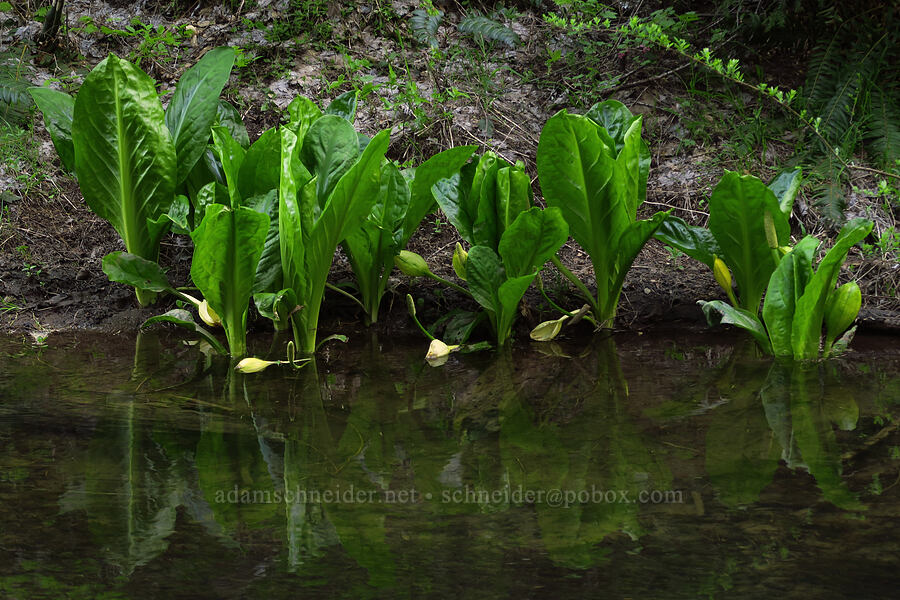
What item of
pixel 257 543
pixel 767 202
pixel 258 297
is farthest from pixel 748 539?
pixel 258 297

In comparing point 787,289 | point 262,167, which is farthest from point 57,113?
point 787,289

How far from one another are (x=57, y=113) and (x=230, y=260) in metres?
1.00

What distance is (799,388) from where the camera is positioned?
1950 mm

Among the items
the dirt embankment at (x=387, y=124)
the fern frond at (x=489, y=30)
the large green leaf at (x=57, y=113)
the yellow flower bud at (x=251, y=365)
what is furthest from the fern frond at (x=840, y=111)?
the large green leaf at (x=57, y=113)

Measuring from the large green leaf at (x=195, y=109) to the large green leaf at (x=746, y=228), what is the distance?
1622mm

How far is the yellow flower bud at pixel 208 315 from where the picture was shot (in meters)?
2.52

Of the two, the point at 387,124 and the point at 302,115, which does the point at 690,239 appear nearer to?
the point at 302,115

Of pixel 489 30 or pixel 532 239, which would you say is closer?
pixel 532 239

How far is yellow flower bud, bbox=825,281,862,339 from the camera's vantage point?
2201 millimetres

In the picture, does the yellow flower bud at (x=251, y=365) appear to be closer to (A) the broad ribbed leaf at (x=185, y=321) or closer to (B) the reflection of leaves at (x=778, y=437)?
(A) the broad ribbed leaf at (x=185, y=321)

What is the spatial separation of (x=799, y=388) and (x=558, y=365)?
24.8 inches

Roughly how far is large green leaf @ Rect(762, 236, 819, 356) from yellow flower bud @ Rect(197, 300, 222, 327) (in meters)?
1.65

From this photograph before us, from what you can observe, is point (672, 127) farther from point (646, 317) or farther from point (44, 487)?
point (44, 487)

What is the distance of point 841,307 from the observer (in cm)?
221
